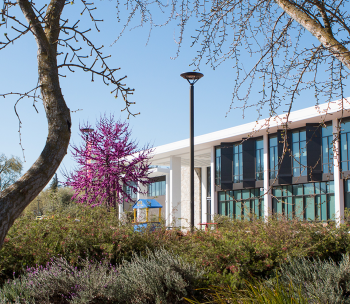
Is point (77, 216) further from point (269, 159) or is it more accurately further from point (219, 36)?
point (269, 159)

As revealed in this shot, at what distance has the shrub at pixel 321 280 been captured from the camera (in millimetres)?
4316

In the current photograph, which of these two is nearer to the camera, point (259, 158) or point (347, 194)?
point (347, 194)

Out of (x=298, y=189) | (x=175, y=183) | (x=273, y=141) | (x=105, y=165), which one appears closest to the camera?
(x=105, y=165)

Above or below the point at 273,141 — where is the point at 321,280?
below

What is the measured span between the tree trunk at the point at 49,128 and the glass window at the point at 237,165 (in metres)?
24.6

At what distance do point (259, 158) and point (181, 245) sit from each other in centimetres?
2069

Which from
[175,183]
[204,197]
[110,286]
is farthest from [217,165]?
[110,286]

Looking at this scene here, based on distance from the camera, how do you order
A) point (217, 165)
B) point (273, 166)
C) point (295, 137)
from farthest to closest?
1. point (217, 165)
2. point (273, 166)
3. point (295, 137)

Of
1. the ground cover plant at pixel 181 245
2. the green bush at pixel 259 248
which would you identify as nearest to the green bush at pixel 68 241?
the ground cover plant at pixel 181 245

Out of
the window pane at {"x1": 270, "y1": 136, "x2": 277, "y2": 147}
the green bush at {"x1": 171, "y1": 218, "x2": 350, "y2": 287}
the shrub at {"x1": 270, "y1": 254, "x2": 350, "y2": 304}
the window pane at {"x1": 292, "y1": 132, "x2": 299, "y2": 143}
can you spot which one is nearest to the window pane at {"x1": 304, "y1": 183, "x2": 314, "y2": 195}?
the window pane at {"x1": 292, "y1": 132, "x2": 299, "y2": 143}

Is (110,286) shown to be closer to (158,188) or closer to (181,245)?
(181,245)

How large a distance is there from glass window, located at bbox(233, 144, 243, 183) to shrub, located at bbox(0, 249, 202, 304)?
2344cm

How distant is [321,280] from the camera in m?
4.99

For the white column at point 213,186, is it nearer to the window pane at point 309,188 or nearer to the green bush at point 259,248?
the window pane at point 309,188
